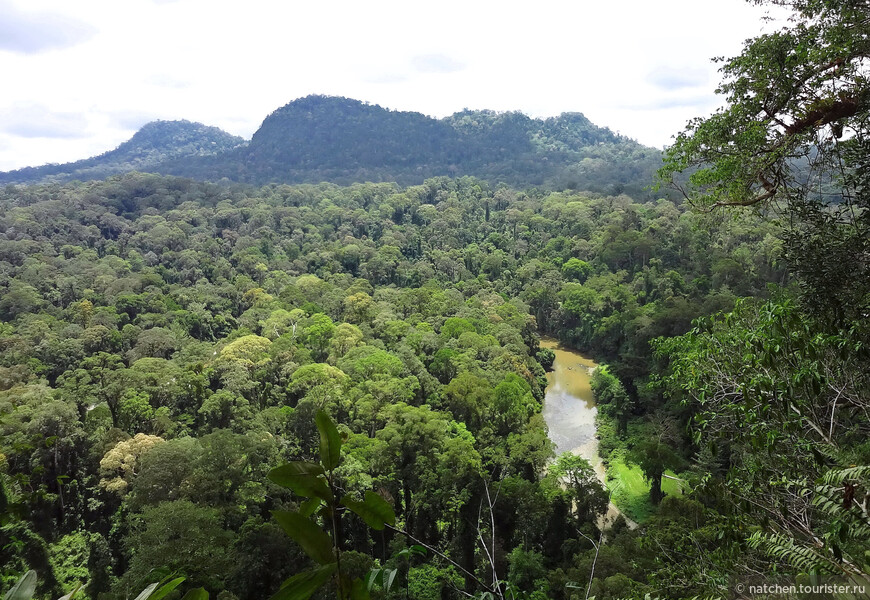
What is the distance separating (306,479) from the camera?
0.79m

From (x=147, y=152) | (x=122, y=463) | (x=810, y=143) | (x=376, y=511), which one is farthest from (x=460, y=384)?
(x=147, y=152)

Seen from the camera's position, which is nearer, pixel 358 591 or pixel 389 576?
pixel 358 591

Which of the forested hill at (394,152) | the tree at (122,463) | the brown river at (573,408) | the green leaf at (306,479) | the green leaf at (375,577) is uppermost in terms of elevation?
Answer: the forested hill at (394,152)

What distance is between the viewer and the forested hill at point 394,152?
3268 inches

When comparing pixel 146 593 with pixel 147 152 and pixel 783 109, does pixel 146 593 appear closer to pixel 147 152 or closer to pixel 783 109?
pixel 783 109

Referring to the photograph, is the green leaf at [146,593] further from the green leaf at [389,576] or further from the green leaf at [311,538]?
the green leaf at [389,576]

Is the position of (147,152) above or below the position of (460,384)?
above

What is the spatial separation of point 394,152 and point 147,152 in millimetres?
69307

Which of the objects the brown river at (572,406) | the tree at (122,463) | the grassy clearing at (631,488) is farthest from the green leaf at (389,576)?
the brown river at (572,406)

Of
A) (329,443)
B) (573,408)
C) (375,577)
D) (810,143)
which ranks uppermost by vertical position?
(810,143)

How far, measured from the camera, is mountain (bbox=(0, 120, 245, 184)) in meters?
93.9

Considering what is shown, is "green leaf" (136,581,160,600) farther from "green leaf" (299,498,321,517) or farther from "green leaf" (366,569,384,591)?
A: "green leaf" (366,569,384,591)

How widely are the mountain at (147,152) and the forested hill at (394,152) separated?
0.60m

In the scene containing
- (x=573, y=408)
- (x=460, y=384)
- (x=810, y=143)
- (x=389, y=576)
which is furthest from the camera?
(x=573, y=408)
